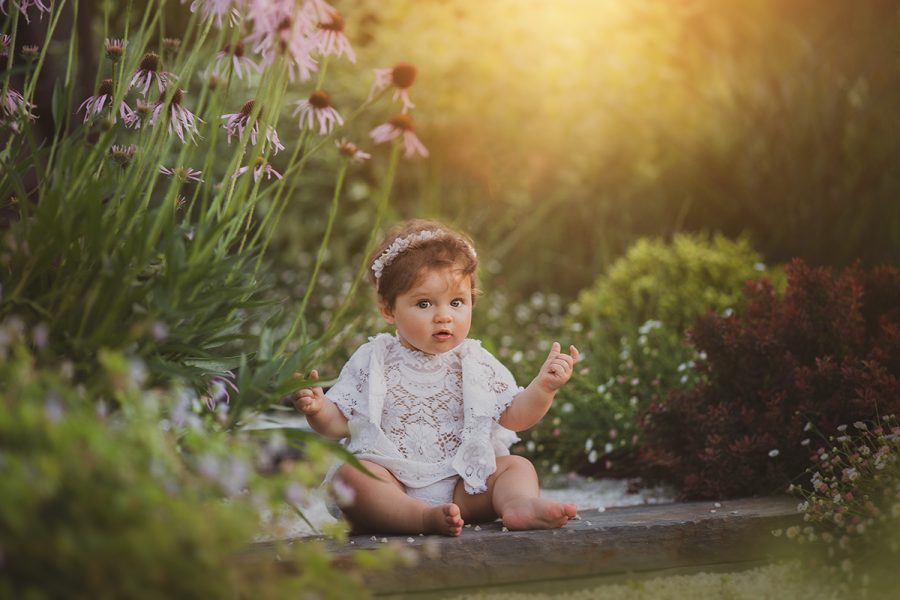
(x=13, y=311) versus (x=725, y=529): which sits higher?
(x=13, y=311)

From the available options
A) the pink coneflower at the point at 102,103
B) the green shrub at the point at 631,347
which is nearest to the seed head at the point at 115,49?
the pink coneflower at the point at 102,103

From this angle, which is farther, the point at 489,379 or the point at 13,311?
the point at 489,379

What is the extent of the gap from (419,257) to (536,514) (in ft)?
2.78

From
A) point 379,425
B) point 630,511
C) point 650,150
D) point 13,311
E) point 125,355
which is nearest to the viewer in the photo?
point 125,355

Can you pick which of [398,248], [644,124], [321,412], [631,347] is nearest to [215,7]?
[398,248]

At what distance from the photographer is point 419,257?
10.5ft

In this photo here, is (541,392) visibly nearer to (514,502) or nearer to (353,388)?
(514,502)

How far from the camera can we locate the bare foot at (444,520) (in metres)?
2.84

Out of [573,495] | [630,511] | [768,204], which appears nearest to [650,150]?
[768,204]

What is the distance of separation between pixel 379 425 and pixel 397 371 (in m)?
0.19

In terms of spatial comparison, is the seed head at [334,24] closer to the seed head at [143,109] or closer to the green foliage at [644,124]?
the seed head at [143,109]

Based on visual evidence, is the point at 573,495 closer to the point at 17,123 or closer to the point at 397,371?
the point at 397,371

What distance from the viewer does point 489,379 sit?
3238 millimetres

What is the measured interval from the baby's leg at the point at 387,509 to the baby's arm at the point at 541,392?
1.14 feet
